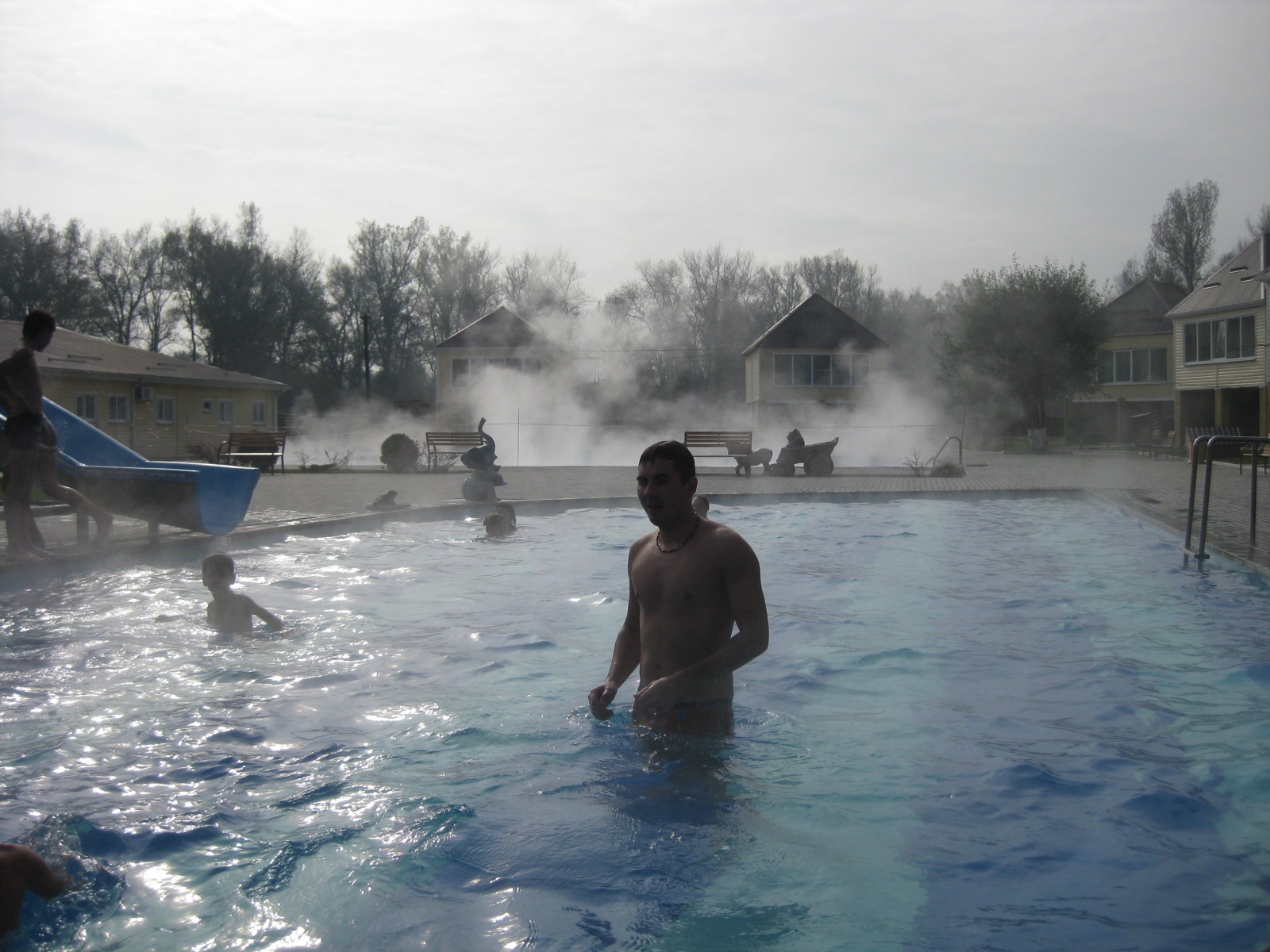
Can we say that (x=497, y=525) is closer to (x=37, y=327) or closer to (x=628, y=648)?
(x=37, y=327)

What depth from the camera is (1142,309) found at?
4350cm

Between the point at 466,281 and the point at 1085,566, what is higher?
the point at 466,281

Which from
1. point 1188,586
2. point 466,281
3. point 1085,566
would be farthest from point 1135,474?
point 466,281

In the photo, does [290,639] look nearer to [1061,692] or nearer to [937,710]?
[937,710]

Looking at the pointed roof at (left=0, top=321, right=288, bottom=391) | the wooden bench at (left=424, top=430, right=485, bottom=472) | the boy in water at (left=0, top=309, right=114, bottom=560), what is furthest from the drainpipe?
the boy in water at (left=0, top=309, right=114, bottom=560)

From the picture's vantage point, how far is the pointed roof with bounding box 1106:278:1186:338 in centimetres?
4244

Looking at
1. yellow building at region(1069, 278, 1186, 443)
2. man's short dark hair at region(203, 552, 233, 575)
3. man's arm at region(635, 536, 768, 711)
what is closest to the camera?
man's arm at region(635, 536, 768, 711)

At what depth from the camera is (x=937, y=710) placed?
5.62 metres

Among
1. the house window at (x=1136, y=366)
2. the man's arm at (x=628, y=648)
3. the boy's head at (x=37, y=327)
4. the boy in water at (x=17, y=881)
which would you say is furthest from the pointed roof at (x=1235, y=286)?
the boy in water at (x=17, y=881)

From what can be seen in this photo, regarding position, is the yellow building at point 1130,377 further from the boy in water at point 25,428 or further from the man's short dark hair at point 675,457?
the man's short dark hair at point 675,457

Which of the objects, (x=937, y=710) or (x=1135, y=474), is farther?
(x=1135, y=474)

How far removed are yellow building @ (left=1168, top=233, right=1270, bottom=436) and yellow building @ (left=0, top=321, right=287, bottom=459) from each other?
27888mm

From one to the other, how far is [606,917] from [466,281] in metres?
53.6

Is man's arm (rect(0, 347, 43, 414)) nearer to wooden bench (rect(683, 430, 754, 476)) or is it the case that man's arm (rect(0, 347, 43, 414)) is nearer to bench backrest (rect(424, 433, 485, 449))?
wooden bench (rect(683, 430, 754, 476))
